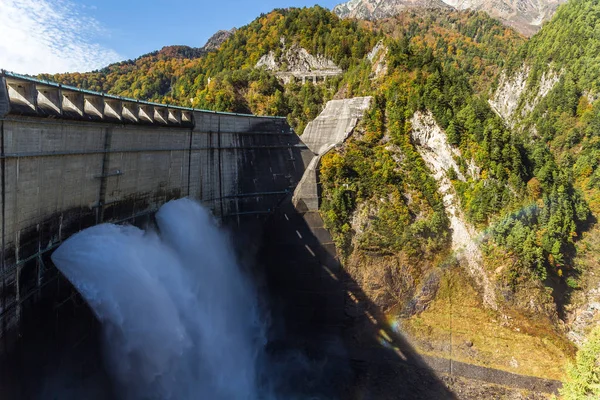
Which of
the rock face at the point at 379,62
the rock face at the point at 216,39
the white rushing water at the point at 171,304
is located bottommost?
the white rushing water at the point at 171,304

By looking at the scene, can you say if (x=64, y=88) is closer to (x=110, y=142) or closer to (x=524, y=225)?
(x=110, y=142)

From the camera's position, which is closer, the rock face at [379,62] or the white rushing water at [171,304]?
the white rushing water at [171,304]

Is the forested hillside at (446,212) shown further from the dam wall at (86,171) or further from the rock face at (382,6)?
the rock face at (382,6)

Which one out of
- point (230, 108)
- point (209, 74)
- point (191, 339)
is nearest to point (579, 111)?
point (230, 108)

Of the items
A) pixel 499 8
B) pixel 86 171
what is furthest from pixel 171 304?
pixel 499 8

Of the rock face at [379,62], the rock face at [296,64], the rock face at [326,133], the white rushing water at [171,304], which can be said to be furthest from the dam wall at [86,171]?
the rock face at [296,64]

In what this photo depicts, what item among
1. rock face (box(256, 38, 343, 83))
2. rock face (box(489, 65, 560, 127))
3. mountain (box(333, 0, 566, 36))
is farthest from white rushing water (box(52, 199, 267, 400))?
mountain (box(333, 0, 566, 36))

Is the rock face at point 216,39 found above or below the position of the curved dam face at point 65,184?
above
